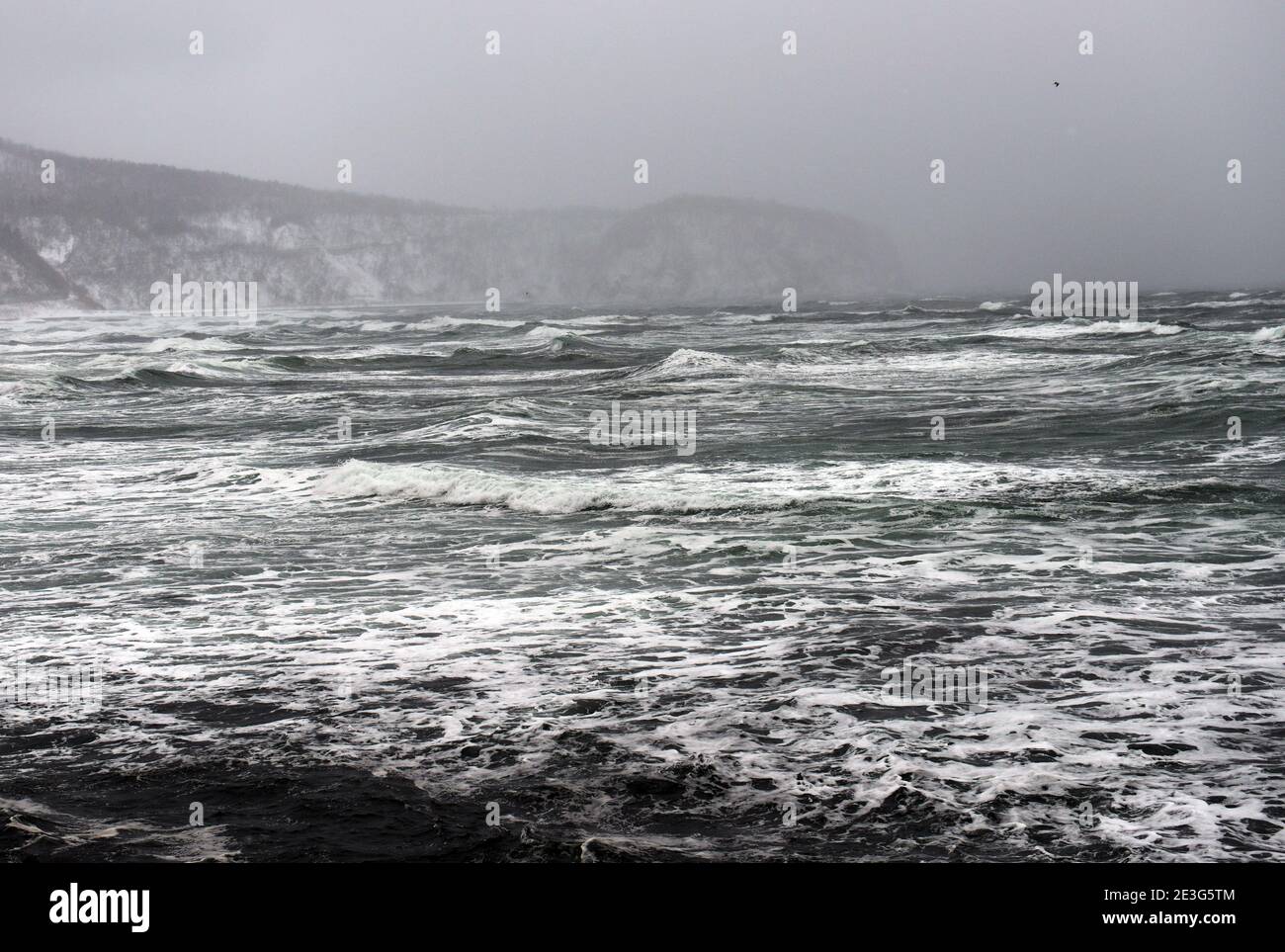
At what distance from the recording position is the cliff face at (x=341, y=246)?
15188 cm

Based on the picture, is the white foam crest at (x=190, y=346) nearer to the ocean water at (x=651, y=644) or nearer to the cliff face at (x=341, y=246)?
the ocean water at (x=651, y=644)

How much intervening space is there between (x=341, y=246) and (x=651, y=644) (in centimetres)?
16738

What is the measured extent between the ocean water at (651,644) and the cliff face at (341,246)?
421 feet

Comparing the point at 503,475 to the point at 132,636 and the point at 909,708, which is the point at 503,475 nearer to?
the point at 132,636

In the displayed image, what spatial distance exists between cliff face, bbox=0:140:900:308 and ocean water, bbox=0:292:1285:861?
5047 inches

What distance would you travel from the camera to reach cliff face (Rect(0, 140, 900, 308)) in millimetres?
151875
